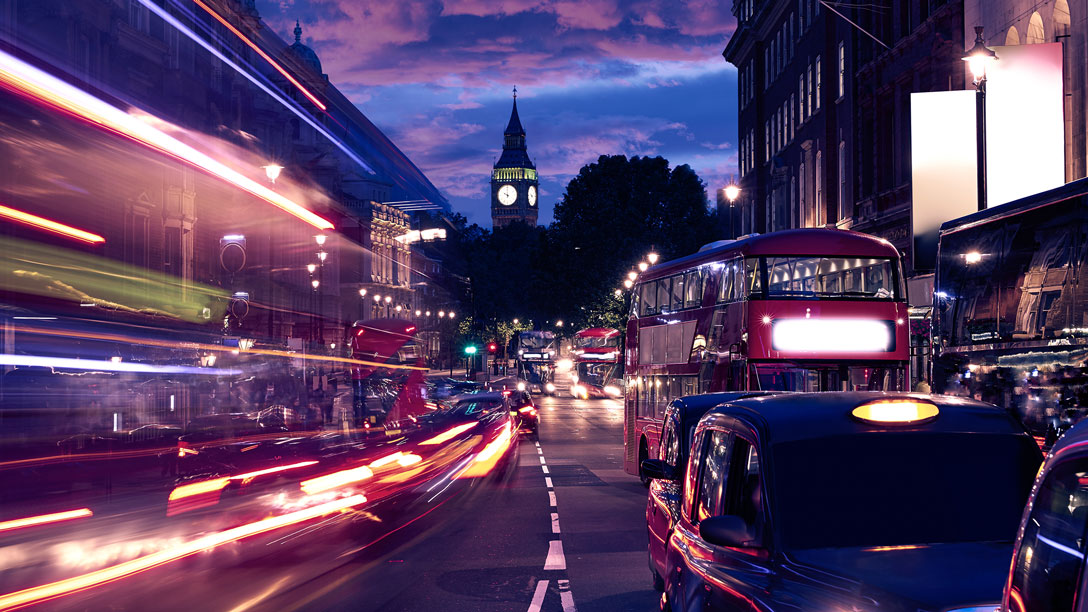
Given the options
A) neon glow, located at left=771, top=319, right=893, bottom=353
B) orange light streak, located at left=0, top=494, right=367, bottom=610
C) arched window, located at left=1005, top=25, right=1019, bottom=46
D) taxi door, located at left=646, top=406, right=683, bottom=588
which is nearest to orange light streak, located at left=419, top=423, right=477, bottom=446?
orange light streak, located at left=0, top=494, right=367, bottom=610

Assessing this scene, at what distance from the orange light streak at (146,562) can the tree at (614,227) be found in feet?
223

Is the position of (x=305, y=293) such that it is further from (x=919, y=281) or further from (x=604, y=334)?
(x=919, y=281)

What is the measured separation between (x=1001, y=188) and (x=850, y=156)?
15050mm

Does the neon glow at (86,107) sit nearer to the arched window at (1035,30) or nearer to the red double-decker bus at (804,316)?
the red double-decker bus at (804,316)

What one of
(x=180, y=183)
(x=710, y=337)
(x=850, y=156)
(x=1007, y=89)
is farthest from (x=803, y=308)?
(x=180, y=183)

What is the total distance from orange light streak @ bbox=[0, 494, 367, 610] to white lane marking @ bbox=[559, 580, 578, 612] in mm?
4126

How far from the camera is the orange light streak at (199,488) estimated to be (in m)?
13.9

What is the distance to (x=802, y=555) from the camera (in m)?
4.71

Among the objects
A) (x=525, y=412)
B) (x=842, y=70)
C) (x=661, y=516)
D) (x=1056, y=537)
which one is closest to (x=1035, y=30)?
(x=842, y=70)

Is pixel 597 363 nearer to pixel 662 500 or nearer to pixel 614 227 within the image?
pixel 614 227

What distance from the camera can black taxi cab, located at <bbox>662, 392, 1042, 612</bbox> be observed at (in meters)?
4.58

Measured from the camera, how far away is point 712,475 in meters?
6.04

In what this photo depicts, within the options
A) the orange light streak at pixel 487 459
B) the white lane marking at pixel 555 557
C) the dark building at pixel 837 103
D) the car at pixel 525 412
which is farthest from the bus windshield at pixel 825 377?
the car at pixel 525 412

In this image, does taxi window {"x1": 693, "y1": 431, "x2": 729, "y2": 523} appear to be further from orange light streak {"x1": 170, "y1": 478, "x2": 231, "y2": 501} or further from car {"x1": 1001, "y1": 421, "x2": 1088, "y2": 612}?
orange light streak {"x1": 170, "y1": 478, "x2": 231, "y2": 501}
